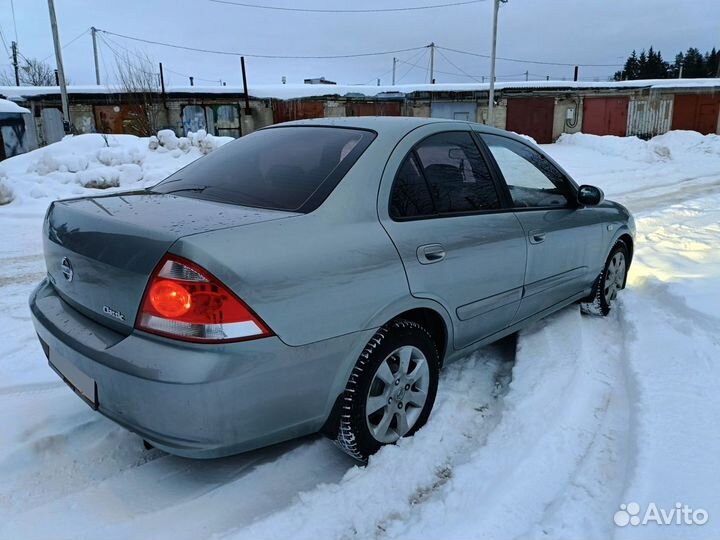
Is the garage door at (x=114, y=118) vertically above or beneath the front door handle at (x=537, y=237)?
above

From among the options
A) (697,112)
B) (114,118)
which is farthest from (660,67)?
(114,118)

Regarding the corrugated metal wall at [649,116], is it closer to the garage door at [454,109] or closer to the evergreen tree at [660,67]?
the garage door at [454,109]

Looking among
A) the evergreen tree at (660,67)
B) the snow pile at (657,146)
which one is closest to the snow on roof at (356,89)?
the snow pile at (657,146)

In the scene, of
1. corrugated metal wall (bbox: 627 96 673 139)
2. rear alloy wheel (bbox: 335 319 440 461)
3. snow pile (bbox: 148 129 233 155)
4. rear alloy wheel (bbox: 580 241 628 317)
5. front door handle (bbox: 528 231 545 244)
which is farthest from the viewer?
corrugated metal wall (bbox: 627 96 673 139)

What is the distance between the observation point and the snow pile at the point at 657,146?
20.6m

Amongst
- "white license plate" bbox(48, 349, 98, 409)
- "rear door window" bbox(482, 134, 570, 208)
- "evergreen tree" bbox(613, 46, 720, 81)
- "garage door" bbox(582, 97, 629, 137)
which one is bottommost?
"white license plate" bbox(48, 349, 98, 409)

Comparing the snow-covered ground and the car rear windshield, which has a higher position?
the car rear windshield

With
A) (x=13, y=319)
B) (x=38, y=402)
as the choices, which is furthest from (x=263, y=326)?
(x=13, y=319)

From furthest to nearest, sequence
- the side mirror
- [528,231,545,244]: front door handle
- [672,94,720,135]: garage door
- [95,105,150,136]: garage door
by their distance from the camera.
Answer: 1. [672,94,720,135]: garage door
2. [95,105,150,136]: garage door
3. the side mirror
4. [528,231,545,244]: front door handle

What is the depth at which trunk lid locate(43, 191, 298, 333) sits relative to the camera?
2035 mm

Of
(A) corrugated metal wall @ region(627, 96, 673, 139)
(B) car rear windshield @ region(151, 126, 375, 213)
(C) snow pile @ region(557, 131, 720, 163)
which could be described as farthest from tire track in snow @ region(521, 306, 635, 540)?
(A) corrugated metal wall @ region(627, 96, 673, 139)

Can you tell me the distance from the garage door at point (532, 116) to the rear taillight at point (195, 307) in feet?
93.5

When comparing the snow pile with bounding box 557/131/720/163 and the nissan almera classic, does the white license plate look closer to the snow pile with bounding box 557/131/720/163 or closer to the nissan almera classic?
the nissan almera classic

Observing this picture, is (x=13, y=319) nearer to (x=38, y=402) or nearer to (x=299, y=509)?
(x=38, y=402)
